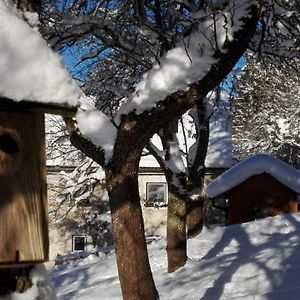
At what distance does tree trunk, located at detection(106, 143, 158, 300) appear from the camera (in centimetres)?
603

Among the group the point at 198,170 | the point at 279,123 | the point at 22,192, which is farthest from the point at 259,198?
the point at 22,192

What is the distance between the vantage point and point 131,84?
33.9ft

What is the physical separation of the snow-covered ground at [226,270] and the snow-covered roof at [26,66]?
4.73 m

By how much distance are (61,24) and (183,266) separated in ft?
16.6

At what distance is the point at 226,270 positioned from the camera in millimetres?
9461

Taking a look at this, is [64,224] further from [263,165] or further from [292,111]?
[292,111]

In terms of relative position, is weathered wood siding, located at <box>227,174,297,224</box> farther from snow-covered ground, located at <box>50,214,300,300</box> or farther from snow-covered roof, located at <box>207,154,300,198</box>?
snow-covered ground, located at <box>50,214,300,300</box>

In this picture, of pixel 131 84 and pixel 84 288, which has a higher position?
pixel 131 84

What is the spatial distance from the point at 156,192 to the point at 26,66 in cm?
2194

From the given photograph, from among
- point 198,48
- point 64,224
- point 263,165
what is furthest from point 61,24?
point 64,224

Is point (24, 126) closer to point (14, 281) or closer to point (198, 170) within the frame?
point (14, 281)

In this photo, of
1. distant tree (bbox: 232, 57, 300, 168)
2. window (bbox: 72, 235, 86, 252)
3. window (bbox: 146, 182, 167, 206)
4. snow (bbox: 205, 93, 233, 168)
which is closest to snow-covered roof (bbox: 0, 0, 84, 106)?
window (bbox: 72, 235, 86, 252)

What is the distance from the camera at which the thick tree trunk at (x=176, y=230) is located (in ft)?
34.6

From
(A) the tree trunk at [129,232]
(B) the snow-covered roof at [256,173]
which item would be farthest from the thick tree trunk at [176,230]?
(B) the snow-covered roof at [256,173]
